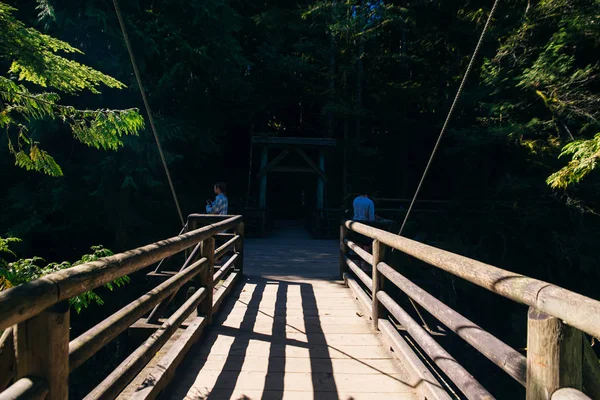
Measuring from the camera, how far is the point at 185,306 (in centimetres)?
321

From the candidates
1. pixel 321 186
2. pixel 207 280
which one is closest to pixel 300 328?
pixel 207 280

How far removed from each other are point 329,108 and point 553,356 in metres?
16.0

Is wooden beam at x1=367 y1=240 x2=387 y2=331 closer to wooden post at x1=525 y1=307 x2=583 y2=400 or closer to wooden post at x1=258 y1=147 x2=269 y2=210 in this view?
wooden post at x1=525 y1=307 x2=583 y2=400

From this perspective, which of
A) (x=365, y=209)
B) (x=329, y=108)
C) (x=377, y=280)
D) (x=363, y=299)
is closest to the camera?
(x=377, y=280)

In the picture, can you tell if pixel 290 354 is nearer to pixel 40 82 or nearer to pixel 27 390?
pixel 27 390

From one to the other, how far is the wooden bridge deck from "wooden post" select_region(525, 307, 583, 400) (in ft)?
4.67

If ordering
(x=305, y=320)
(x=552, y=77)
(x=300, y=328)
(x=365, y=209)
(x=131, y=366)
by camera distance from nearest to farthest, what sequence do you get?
(x=131, y=366) < (x=300, y=328) < (x=305, y=320) < (x=365, y=209) < (x=552, y=77)

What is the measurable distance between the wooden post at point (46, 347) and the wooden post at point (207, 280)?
7.87 feet

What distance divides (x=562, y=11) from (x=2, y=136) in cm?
1281

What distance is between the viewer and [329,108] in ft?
54.9

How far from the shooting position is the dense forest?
845cm

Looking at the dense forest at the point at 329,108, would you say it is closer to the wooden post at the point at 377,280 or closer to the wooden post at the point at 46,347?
the wooden post at the point at 377,280

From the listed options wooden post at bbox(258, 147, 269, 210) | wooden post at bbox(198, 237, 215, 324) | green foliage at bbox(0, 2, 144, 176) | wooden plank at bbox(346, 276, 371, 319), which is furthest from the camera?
wooden post at bbox(258, 147, 269, 210)

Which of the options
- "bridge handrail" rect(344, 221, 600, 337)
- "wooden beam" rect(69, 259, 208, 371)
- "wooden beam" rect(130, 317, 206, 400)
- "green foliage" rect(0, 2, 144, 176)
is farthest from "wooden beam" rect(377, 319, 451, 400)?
"green foliage" rect(0, 2, 144, 176)
